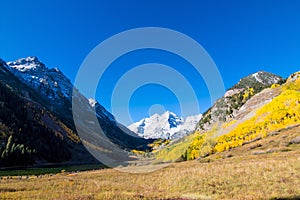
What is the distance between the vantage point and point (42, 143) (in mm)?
150625

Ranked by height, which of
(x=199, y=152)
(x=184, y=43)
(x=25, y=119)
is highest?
(x=25, y=119)

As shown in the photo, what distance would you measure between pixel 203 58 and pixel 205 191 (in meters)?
32.0

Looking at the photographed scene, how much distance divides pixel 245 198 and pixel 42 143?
155 m

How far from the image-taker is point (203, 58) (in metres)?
49.2

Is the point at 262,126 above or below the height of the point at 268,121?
below

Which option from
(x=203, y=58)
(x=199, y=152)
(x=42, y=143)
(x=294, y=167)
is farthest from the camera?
(x=42, y=143)

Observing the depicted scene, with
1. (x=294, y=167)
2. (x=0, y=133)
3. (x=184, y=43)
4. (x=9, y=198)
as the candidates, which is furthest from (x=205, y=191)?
(x=0, y=133)

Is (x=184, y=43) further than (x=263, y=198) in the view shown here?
Yes

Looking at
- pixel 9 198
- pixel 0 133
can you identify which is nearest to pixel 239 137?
pixel 9 198

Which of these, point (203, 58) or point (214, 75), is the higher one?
point (203, 58)

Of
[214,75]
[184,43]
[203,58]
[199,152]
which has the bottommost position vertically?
[199,152]

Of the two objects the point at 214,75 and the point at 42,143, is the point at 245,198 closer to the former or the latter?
the point at 214,75

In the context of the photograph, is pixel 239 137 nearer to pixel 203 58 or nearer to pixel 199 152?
pixel 199 152

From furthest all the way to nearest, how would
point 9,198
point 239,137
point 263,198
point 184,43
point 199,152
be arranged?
point 199,152
point 239,137
point 184,43
point 9,198
point 263,198
